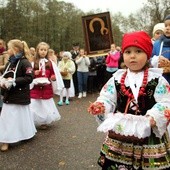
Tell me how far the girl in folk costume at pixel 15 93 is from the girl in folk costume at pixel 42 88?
1148mm

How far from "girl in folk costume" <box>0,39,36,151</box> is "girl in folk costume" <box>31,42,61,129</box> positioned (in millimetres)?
1148

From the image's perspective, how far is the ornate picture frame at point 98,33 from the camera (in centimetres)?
1127

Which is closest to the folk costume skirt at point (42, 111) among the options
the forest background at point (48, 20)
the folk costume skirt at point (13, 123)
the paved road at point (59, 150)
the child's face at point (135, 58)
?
the paved road at point (59, 150)

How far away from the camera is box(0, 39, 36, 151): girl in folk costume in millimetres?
5746

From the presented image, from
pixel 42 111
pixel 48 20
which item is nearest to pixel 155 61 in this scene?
pixel 42 111

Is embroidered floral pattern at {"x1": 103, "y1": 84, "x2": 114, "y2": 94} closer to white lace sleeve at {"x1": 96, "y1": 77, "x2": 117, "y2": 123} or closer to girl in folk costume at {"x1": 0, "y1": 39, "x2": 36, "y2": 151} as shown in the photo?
white lace sleeve at {"x1": 96, "y1": 77, "x2": 117, "y2": 123}

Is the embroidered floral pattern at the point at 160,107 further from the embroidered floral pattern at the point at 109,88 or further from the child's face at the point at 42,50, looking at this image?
the child's face at the point at 42,50

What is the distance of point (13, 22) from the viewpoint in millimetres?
33562

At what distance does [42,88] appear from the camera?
7.25 meters

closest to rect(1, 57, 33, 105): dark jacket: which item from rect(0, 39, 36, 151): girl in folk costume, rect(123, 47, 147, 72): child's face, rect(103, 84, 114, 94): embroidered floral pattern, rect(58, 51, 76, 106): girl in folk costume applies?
rect(0, 39, 36, 151): girl in folk costume

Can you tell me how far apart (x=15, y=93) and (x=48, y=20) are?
31.0 metres

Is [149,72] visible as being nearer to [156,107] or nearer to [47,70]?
[156,107]

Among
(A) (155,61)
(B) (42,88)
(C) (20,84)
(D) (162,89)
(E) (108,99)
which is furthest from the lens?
(B) (42,88)

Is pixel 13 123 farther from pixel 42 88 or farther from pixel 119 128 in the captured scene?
pixel 119 128
